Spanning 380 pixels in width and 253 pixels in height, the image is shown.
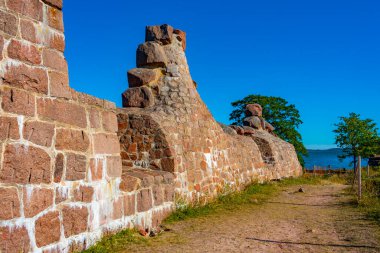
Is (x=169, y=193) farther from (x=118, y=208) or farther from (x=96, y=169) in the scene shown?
(x=96, y=169)

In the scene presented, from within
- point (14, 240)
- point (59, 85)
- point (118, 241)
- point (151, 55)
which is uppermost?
point (151, 55)

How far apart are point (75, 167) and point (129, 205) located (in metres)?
1.36

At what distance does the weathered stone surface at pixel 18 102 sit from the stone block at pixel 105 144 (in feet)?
3.73

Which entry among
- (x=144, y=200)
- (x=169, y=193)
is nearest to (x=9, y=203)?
(x=144, y=200)

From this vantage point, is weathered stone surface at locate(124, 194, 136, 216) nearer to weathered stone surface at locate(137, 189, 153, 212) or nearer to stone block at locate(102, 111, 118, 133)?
weathered stone surface at locate(137, 189, 153, 212)

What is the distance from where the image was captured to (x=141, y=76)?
28.6ft

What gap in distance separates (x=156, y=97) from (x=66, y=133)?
14.4ft

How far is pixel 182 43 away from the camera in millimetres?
9602

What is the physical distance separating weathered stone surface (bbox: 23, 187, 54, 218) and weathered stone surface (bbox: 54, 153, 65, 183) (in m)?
0.16

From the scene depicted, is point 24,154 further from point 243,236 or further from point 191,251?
point 243,236

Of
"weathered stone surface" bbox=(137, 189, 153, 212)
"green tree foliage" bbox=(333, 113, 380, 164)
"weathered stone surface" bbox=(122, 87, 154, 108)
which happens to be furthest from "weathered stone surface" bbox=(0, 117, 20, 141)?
"green tree foliage" bbox=(333, 113, 380, 164)

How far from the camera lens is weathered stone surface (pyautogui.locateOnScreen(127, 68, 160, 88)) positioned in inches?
342

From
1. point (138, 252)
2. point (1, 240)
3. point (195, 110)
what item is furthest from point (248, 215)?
point (1, 240)

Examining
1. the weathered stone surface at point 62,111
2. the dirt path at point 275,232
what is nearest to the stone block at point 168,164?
the dirt path at point 275,232
